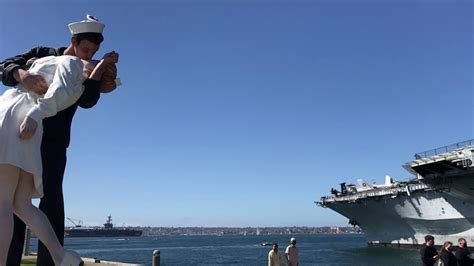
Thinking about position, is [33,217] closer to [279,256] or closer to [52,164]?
[52,164]

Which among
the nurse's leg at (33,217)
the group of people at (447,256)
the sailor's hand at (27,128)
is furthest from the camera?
the group of people at (447,256)

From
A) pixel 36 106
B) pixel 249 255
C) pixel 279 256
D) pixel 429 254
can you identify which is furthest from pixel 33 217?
pixel 249 255

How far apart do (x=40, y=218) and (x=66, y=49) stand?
1.26m

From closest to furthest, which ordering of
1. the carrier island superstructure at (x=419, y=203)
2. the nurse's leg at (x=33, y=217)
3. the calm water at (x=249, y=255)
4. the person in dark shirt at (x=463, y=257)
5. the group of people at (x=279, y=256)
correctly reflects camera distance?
the nurse's leg at (x=33, y=217) → the person in dark shirt at (x=463, y=257) → the group of people at (x=279, y=256) → the carrier island superstructure at (x=419, y=203) → the calm water at (x=249, y=255)

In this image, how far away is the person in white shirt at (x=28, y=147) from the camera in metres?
2.60

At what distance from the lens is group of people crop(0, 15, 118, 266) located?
8.64ft

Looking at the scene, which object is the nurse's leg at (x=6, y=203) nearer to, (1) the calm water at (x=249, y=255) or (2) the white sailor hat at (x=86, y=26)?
(2) the white sailor hat at (x=86, y=26)

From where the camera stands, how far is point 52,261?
300 centimetres

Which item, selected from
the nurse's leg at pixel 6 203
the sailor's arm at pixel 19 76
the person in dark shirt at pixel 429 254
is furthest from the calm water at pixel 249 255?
the nurse's leg at pixel 6 203

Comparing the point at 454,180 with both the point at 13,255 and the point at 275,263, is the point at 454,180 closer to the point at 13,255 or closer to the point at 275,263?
the point at 275,263

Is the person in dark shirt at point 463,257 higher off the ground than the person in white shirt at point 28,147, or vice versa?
the person in white shirt at point 28,147

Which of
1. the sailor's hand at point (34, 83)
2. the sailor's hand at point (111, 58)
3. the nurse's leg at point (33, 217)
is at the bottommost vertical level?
the nurse's leg at point (33, 217)

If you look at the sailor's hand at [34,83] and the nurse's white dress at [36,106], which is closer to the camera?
the nurse's white dress at [36,106]

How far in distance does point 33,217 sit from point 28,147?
43cm
